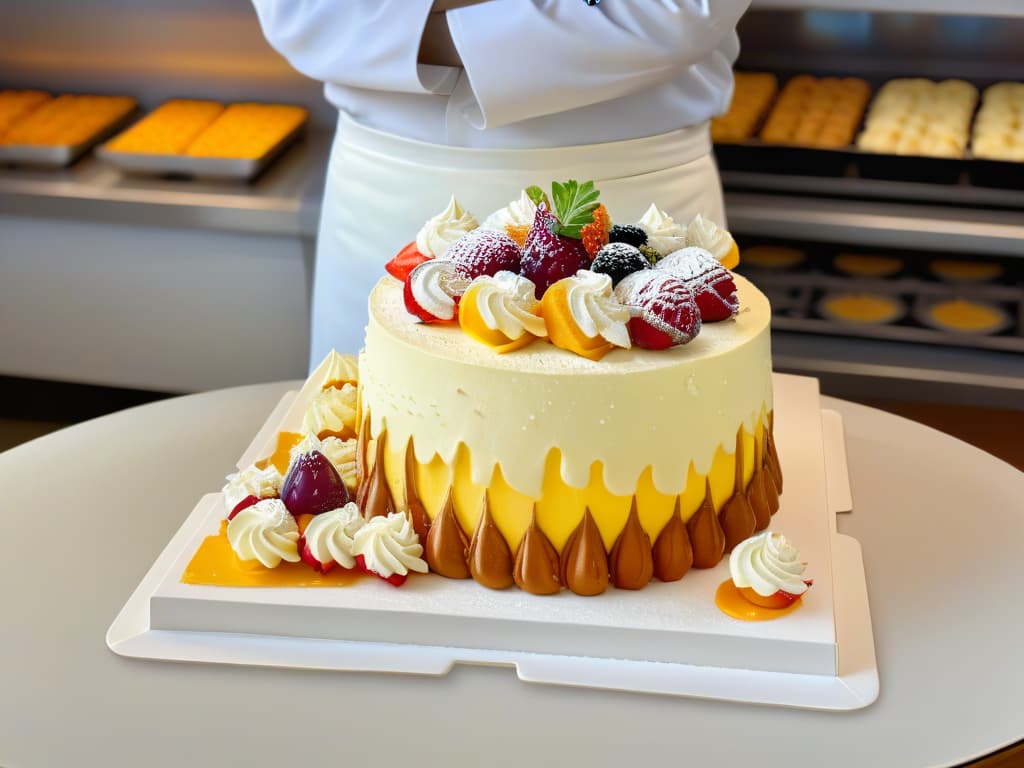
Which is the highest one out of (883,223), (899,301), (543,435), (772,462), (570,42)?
(570,42)

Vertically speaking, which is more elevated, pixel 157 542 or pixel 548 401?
pixel 548 401

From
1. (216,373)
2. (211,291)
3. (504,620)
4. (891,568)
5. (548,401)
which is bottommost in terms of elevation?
(216,373)

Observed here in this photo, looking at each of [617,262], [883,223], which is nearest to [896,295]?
[883,223]

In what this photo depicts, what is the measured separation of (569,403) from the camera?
119cm

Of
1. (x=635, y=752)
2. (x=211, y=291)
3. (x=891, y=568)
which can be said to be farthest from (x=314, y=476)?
(x=211, y=291)

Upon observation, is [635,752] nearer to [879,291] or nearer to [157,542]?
[157,542]

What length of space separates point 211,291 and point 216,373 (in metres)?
0.20

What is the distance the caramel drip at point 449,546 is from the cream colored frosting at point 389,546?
Result: 0.05ft

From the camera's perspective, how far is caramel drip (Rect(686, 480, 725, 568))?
128cm

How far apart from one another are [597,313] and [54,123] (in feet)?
7.09

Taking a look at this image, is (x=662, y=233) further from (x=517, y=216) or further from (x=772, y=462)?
(x=772, y=462)

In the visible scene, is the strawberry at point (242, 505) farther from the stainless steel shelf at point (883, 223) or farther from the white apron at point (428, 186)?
the stainless steel shelf at point (883, 223)

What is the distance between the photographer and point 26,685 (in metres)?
1.16

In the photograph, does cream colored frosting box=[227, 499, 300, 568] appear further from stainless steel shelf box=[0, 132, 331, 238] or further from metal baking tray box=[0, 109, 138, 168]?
metal baking tray box=[0, 109, 138, 168]
